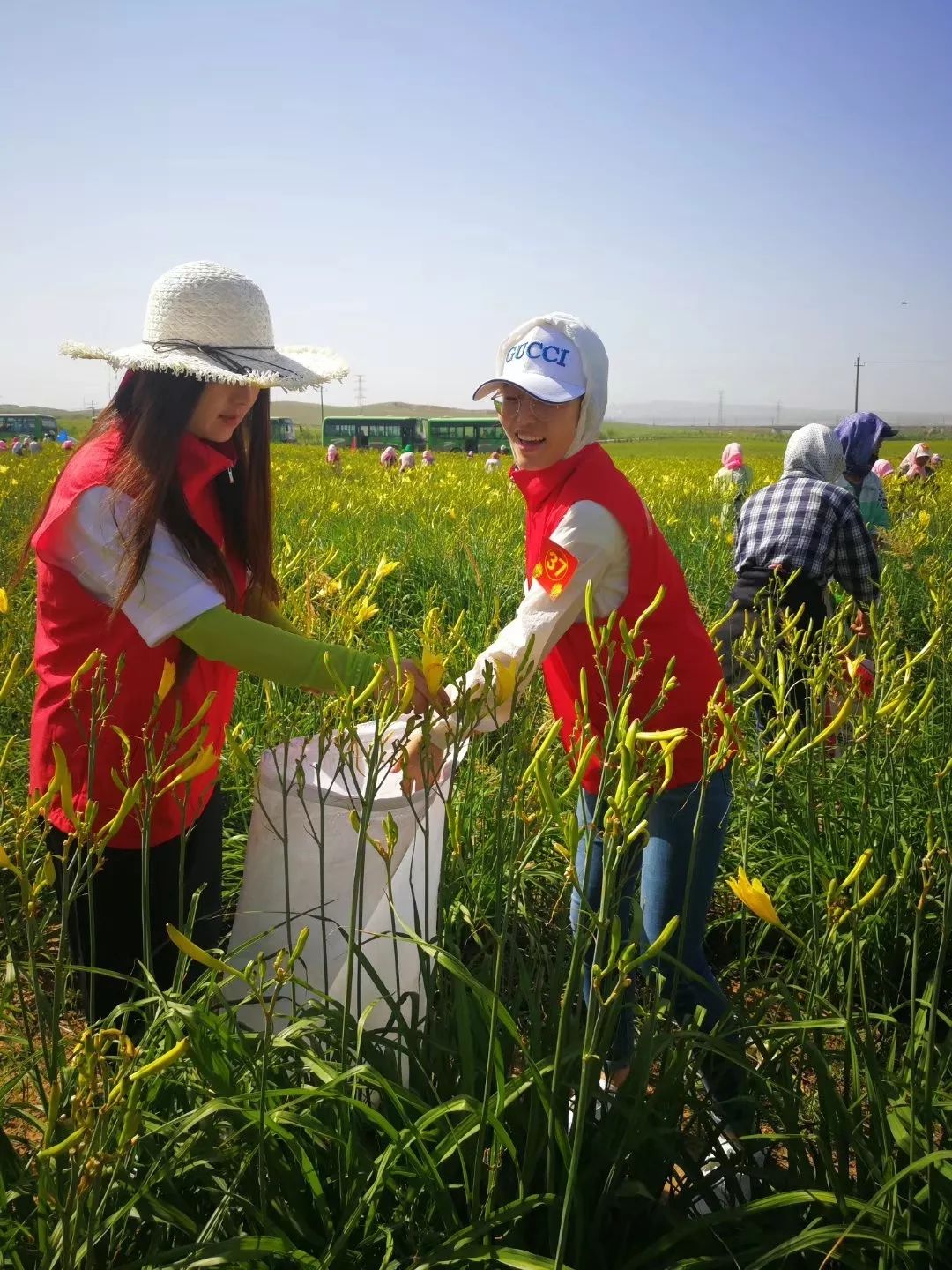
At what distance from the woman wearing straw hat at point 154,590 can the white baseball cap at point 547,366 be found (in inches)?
15.9

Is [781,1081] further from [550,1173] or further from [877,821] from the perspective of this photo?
[877,821]

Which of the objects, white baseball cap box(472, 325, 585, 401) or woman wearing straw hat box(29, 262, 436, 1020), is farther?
white baseball cap box(472, 325, 585, 401)

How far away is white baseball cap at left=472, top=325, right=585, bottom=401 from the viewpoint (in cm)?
183

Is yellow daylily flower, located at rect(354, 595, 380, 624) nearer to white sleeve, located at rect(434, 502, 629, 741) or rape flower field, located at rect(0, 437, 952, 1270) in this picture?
rape flower field, located at rect(0, 437, 952, 1270)

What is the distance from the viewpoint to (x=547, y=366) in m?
1.86

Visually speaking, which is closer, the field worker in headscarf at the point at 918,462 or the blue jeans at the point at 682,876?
the blue jeans at the point at 682,876

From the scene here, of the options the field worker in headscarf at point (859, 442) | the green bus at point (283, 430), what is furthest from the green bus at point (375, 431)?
the field worker in headscarf at point (859, 442)

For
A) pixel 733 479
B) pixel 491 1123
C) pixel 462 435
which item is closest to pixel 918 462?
pixel 733 479

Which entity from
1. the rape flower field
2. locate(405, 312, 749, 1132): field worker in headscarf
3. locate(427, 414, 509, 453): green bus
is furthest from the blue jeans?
locate(427, 414, 509, 453): green bus

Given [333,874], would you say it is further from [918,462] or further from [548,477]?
[918,462]

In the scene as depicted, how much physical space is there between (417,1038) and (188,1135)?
0.32m

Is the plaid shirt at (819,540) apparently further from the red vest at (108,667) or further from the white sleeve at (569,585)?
the red vest at (108,667)

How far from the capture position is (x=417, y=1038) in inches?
52.7

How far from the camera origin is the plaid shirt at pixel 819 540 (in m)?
3.78
